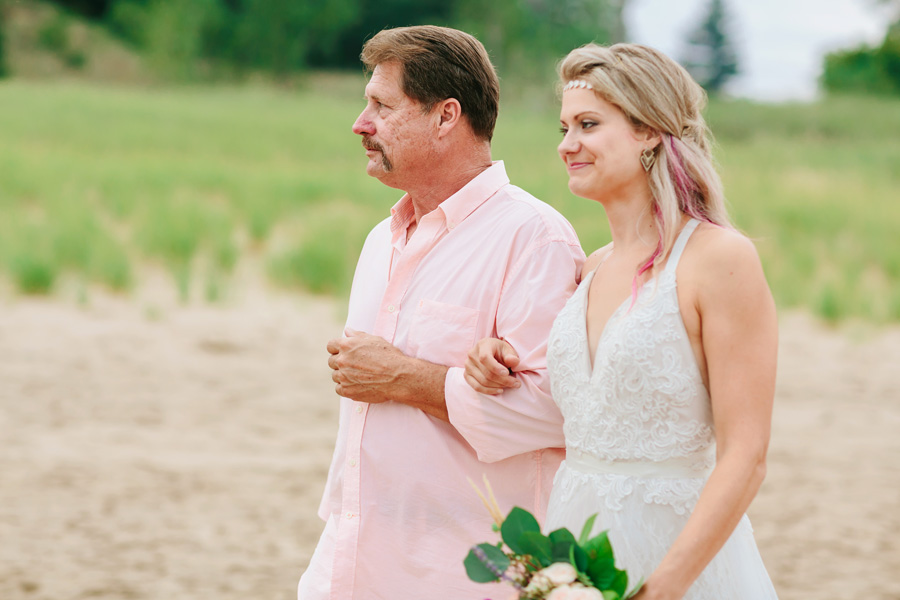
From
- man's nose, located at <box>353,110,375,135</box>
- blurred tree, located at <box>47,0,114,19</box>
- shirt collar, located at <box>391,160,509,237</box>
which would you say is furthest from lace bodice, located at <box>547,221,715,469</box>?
blurred tree, located at <box>47,0,114,19</box>

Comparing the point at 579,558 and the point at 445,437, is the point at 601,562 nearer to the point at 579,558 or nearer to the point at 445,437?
the point at 579,558

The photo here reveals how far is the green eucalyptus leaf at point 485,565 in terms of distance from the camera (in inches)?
66.7

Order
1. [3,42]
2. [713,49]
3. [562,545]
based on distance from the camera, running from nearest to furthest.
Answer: [562,545] → [3,42] → [713,49]

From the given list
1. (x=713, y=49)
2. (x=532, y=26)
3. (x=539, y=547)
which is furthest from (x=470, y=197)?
(x=713, y=49)

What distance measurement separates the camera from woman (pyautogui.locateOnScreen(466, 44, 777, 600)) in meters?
1.78

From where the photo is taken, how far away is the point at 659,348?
1.86m

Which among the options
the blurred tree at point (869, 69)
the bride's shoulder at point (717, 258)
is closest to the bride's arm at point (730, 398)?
the bride's shoulder at point (717, 258)

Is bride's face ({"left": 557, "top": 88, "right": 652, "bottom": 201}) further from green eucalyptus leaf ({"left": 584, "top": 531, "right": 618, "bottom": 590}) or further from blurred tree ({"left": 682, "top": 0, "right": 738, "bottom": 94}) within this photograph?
blurred tree ({"left": 682, "top": 0, "right": 738, "bottom": 94})

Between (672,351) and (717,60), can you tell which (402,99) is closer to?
(672,351)

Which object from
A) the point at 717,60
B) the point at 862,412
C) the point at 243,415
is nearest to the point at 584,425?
the point at 243,415

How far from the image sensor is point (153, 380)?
8.27 meters

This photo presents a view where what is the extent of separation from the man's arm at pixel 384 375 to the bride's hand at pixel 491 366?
139mm

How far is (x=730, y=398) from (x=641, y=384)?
0.17m

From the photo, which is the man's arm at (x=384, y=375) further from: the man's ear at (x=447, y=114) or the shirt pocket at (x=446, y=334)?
the man's ear at (x=447, y=114)
